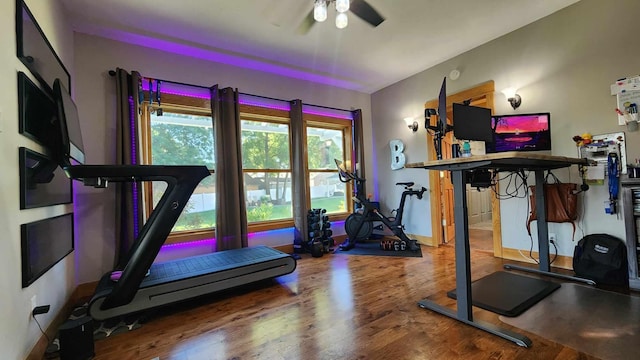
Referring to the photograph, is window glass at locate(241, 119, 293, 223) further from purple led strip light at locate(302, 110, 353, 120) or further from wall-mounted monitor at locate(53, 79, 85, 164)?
wall-mounted monitor at locate(53, 79, 85, 164)

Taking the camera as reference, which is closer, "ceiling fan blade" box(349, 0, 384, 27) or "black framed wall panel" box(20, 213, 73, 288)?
"black framed wall panel" box(20, 213, 73, 288)

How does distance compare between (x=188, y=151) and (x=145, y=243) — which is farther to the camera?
(x=188, y=151)

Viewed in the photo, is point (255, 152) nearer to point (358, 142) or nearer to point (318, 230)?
point (318, 230)

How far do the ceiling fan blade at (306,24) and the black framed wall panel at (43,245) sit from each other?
2892 mm

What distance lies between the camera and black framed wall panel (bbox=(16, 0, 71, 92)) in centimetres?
177

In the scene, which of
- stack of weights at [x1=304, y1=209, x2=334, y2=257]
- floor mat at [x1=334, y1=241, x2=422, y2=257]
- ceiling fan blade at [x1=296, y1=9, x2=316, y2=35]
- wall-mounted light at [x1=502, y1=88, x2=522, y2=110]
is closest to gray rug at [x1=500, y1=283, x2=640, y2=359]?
floor mat at [x1=334, y1=241, x2=422, y2=257]

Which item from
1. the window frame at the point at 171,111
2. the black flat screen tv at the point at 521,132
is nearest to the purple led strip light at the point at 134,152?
the window frame at the point at 171,111

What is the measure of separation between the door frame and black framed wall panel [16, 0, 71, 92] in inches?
182

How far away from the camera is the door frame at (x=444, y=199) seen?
3787 millimetres

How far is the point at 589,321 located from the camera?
1.99 metres

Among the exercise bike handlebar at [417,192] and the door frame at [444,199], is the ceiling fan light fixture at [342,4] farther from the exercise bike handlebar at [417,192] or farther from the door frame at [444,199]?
the exercise bike handlebar at [417,192]

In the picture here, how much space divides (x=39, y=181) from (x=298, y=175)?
3.04m

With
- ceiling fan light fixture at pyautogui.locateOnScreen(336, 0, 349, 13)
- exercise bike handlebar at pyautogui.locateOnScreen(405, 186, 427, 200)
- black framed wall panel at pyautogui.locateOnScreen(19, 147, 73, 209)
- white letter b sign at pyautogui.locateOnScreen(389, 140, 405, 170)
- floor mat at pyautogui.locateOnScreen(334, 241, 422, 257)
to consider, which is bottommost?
floor mat at pyautogui.locateOnScreen(334, 241, 422, 257)

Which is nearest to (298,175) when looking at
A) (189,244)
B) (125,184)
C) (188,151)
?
(188,151)
